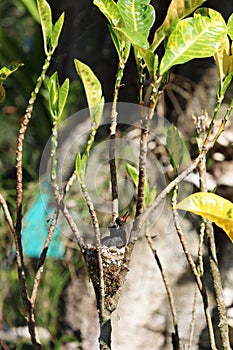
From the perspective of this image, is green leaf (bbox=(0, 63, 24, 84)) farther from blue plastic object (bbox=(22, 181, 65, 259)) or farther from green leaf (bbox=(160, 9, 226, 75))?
blue plastic object (bbox=(22, 181, 65, 259))

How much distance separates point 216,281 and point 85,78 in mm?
203

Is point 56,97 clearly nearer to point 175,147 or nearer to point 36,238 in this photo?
point 175,147

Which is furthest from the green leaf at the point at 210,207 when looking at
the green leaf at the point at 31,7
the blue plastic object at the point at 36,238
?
the green leaf at the point at 31,7

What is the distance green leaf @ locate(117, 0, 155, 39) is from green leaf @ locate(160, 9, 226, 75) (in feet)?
0.07

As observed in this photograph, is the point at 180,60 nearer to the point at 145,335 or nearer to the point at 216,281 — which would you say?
the point at 216,281

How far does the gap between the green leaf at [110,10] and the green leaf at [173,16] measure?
3 cm

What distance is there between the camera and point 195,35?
43 centimetres

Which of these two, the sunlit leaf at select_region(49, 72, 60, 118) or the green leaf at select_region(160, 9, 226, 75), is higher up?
the green leaf at select_region(160, 9, 226, 75)

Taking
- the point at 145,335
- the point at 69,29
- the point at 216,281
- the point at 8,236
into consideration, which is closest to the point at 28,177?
the point at 8,236

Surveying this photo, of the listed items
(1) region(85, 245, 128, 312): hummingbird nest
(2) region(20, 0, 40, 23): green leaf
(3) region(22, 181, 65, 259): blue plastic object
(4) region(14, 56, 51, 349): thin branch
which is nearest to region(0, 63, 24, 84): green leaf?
(4) region(14, 56, 51, 349): thin branch

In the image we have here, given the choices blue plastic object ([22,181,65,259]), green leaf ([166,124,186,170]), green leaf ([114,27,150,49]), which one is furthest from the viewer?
blue plastic object ([22,181,65,259])

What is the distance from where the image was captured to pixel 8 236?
131cm

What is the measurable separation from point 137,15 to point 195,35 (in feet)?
0.15

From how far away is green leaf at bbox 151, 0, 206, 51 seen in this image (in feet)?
1.43
